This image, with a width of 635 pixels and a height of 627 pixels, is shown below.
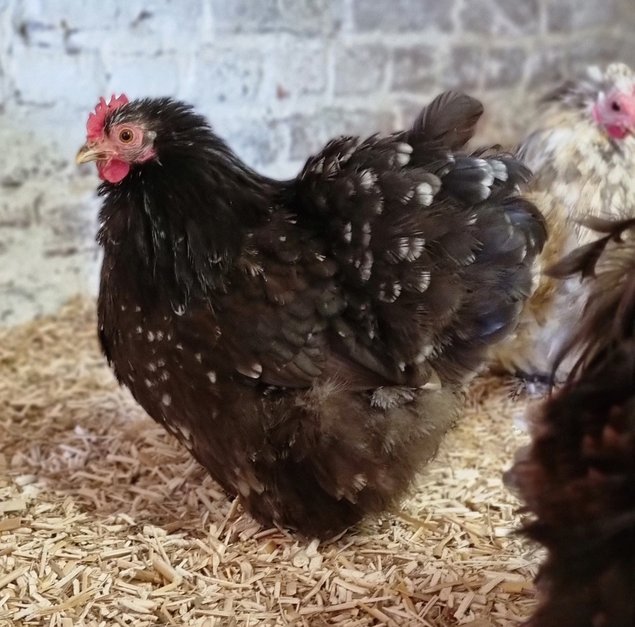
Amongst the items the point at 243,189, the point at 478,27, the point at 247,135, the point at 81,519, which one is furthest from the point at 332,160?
the point at 478,27

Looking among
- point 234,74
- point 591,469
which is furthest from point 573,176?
point 234,74

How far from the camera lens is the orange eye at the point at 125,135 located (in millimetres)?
1989

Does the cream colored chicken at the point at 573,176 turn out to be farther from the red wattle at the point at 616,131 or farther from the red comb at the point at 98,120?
the red comb at the point at 98,120

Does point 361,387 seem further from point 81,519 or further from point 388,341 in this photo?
point 81,519

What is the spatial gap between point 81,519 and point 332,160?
4.08 ft

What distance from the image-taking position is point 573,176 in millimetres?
2537

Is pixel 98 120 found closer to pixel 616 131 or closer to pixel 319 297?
pixel 319 297

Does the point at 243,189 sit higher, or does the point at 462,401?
the point at 243,189

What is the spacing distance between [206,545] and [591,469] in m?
1.17

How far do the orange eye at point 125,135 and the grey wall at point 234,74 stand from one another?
146 centimetres

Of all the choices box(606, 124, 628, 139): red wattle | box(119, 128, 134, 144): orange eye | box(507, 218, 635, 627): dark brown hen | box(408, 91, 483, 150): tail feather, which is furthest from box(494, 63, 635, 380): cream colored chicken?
box(119, 128, 134, 144): orange eye

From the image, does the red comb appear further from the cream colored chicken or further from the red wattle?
the red wattle

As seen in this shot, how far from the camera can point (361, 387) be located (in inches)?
Result: 73.0

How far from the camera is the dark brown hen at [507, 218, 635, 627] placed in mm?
1071
